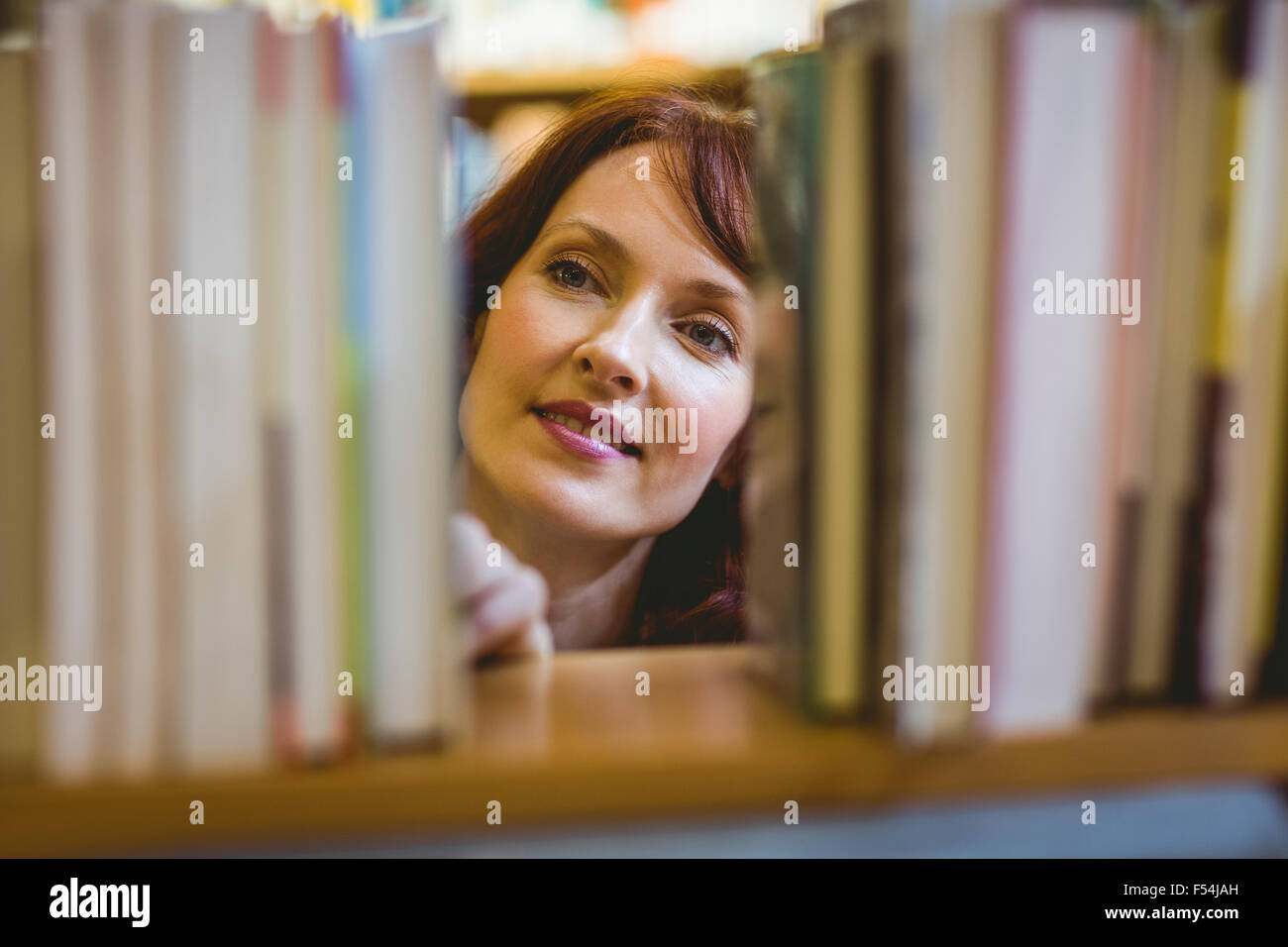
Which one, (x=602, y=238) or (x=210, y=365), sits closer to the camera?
(x=210, y=365)

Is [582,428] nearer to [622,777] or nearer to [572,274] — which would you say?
[572,274]

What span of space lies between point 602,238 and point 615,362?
Answer: 135 mm

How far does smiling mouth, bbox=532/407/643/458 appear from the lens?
31.3 inches

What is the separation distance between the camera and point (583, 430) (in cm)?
80

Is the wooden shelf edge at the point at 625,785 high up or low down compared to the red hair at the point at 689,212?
down

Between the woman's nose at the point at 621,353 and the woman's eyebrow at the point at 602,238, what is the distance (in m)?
0.06

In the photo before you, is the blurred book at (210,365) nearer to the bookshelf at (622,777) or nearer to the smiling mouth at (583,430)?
the bookshelf at (622,777)

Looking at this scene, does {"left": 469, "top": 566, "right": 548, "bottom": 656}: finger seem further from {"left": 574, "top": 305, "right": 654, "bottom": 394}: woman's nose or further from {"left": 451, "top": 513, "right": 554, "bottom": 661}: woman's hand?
{"left": 574, "top": 305, "right": 654, "bottom": 394}: woman's nose

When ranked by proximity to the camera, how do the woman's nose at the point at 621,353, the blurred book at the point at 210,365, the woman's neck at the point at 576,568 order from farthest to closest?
the woman's neck at the point at 576,568
the woman's nose at the point at 621,353
the blurred book at the point at 210,365

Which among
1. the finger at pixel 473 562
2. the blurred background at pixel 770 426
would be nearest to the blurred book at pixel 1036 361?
the blurred background at pixel 770 426

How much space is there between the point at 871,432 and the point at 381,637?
0.98ft

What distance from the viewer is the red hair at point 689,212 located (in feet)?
2.66

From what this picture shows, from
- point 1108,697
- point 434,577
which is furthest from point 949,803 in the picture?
point 434,577

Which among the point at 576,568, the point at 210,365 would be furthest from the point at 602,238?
the point at 210,365
